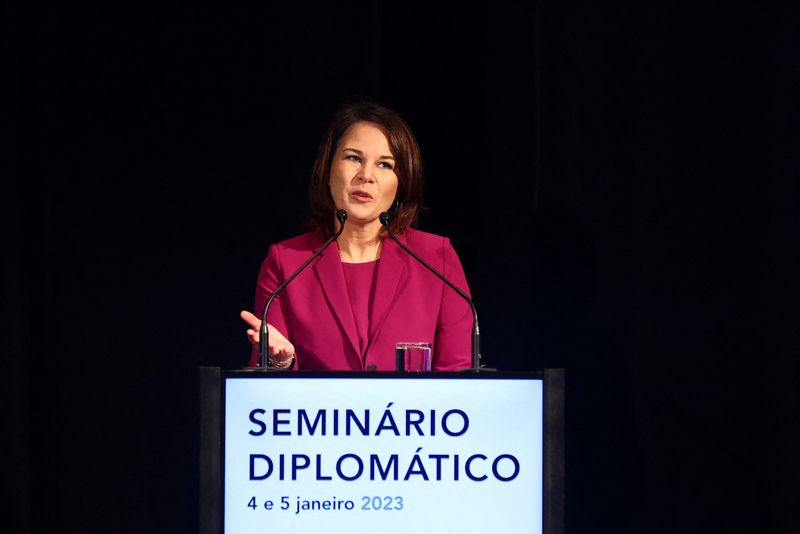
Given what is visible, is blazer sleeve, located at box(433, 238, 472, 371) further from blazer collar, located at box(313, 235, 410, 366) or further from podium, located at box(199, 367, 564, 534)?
podium, located at box(199, 367, 564, 534)

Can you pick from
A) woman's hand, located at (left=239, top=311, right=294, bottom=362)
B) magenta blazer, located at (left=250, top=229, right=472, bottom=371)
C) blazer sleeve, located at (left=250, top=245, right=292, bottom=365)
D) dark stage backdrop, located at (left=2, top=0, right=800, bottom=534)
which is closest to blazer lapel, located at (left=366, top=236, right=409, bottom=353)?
magenta blazer, located at (left=250, top=229, right=472, bottom=371)

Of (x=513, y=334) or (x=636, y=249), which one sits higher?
(x=636, y=249)

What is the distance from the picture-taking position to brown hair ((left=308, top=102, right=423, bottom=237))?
2393 millimetres

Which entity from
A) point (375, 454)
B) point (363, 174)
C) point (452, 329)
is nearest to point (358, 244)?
point (363, 174)

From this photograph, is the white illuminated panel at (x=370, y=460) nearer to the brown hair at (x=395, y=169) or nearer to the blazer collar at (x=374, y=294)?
the blazer collar at (x=374, y=294)

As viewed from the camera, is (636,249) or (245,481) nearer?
(245,481)

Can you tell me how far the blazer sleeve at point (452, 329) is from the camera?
2.34 meters

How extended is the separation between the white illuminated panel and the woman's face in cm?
85

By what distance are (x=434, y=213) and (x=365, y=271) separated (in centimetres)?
61

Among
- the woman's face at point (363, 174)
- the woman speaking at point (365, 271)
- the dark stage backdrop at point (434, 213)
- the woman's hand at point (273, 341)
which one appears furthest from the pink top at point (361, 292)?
the dark stage backdrop at point (434, 213)

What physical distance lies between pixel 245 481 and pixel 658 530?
63.1 inches

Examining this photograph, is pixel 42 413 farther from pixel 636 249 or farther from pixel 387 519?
pixel 636 249

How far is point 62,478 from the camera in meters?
2.81

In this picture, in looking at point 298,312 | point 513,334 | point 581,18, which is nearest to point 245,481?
point 298,312
